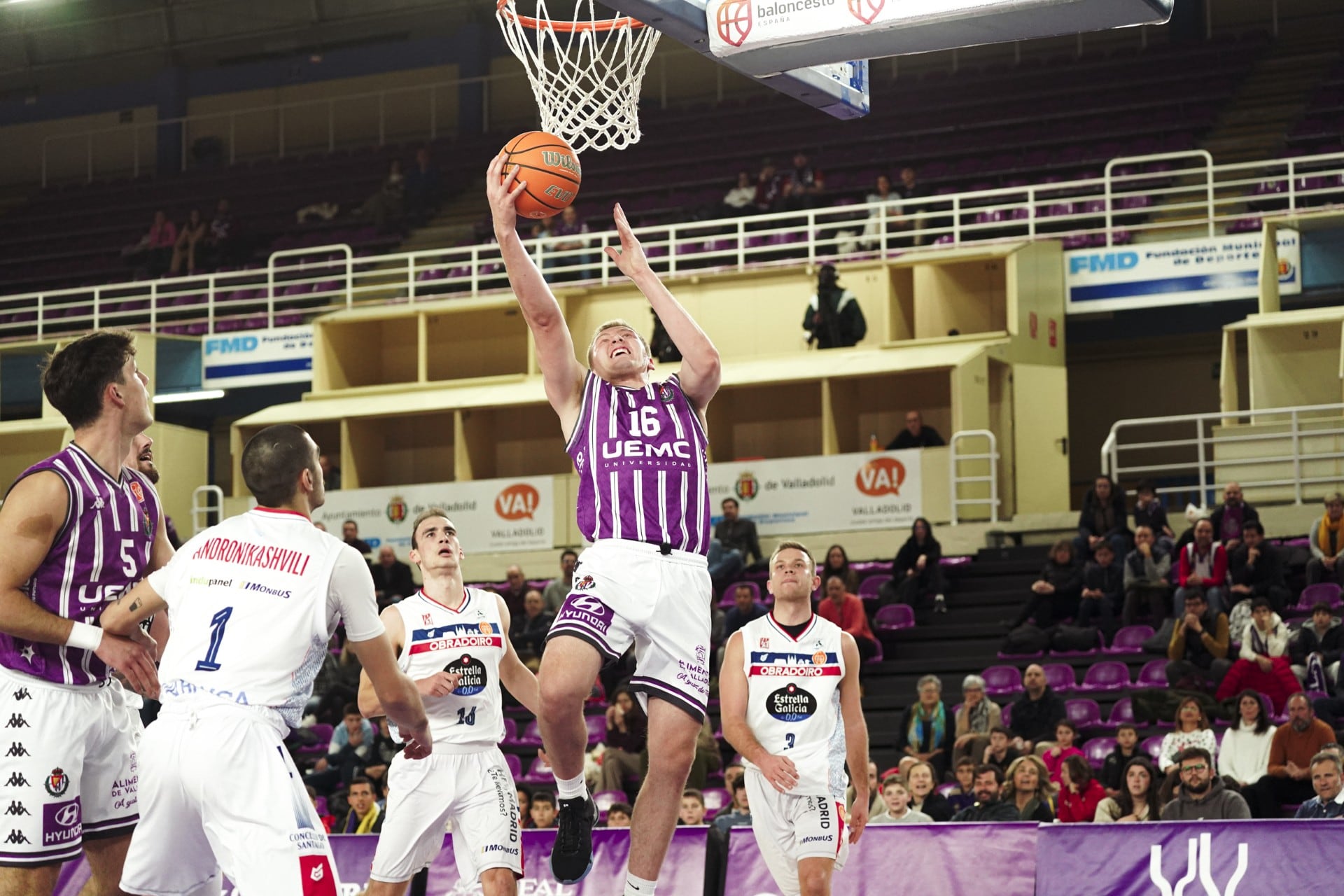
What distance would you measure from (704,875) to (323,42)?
2838 cm

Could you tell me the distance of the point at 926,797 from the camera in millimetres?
13023

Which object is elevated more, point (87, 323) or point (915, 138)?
point (915, 138)

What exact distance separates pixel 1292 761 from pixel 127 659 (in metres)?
10.0

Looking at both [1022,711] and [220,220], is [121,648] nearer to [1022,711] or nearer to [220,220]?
[1022,711]

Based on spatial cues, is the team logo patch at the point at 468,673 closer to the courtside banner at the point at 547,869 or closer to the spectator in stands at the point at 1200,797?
the courtside banner at the point at 547,869

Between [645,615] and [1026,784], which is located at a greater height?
[645,615]

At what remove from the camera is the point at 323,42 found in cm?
3575

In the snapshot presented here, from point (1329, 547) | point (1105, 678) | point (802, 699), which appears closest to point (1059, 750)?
point (1105, 678)

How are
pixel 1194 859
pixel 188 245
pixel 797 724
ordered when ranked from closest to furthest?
pixel 797 724 < pixel 1194 859 < pixel 188 245

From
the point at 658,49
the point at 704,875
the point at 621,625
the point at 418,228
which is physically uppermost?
the point at 658,49

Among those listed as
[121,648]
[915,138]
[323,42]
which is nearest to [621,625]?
[121,648]

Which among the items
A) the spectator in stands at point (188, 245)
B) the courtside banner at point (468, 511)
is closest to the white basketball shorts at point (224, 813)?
the courtside banner at point (468, 511)

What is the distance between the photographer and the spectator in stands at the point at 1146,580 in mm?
16938

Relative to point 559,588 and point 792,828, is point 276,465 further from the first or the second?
point 559,588
